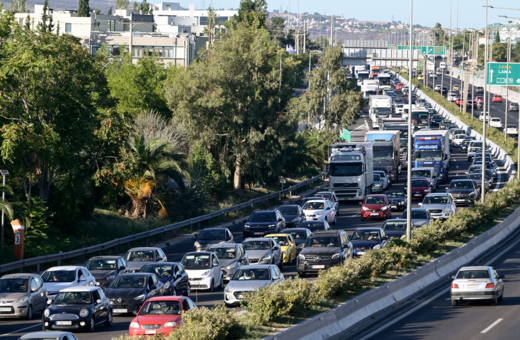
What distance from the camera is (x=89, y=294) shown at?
770 inches

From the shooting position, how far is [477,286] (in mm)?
21781

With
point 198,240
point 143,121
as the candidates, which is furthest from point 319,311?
point 143,121

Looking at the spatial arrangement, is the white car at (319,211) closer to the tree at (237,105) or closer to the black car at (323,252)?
the tree at (237,105)

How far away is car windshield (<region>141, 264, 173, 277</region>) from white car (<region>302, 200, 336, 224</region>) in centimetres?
1822

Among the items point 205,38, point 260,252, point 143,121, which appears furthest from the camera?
point 205,38

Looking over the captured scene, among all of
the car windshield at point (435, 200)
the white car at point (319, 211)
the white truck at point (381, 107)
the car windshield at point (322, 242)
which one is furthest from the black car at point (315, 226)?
the white truck at point (381, 107)

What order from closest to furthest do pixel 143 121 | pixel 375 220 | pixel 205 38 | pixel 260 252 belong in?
pixel 260 252 → pixel 375 220 → pixel 143 121 → pixel 205 38

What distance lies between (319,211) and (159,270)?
746 inches

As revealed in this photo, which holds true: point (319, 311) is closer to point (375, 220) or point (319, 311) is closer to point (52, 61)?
point (52, 61)

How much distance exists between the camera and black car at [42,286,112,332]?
62.0 feet

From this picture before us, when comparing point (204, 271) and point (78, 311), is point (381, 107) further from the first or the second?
point (78, 311)

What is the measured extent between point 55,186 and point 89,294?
17085mm

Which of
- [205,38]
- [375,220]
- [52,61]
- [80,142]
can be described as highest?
[205,38]

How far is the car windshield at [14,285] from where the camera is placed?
21422 mm
